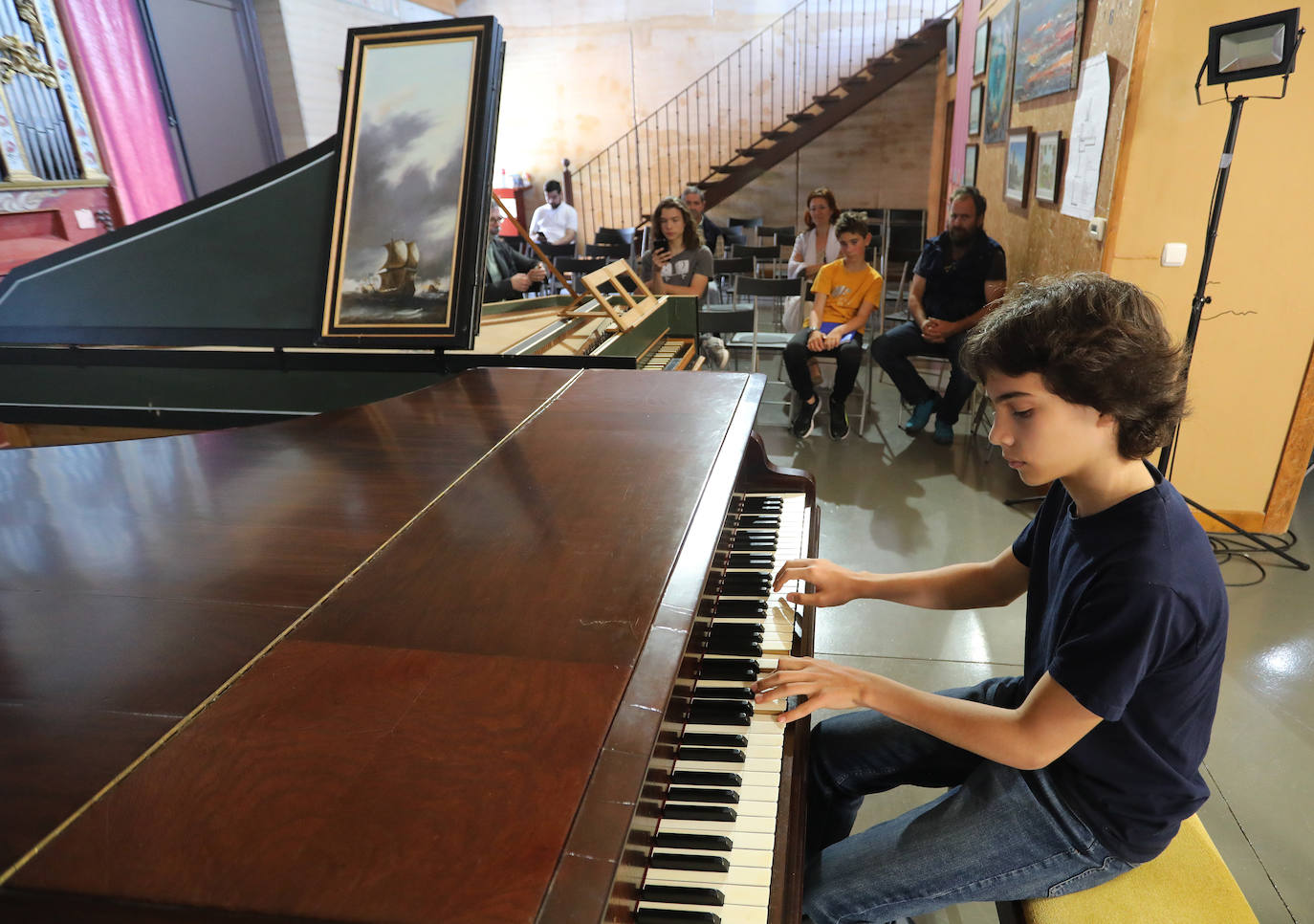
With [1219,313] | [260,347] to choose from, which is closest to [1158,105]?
[1219,313]

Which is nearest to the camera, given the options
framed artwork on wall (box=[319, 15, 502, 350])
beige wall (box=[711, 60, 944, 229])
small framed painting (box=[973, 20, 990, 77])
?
framed artwork on wall (box=[319, 15, 502, 350])

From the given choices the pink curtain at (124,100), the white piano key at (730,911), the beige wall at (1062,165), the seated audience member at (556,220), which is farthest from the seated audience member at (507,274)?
the white piano key at (730,911)

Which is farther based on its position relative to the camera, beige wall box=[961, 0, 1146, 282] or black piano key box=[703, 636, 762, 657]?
beige wall box=[961, 0, 1146, 282]

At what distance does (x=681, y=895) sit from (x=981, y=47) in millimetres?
7095

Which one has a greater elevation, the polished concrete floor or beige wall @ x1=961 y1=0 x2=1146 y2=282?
beige wall @ x1=961 y1=0 x2=1146 y2=282

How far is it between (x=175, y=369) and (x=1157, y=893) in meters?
3.11

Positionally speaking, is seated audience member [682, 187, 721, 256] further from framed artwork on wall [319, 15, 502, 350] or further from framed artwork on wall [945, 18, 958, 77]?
framed artwork on wall [319, 15, 502, 350]

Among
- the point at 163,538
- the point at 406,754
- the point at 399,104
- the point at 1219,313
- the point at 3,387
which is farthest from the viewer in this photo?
the point at 1219,313

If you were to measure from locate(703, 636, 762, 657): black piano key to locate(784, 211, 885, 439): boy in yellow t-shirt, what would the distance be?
3.61 metres

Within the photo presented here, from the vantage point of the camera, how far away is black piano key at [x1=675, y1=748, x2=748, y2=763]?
1.10 metres

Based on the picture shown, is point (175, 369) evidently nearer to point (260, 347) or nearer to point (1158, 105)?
point (260, 347)

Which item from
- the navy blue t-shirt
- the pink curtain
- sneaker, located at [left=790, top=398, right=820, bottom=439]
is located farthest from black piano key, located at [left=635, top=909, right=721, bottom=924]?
the pink curtain

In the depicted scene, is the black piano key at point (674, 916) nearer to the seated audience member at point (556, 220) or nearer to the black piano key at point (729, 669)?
the black piano key at point (729, 669)

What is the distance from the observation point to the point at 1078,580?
1113mm
